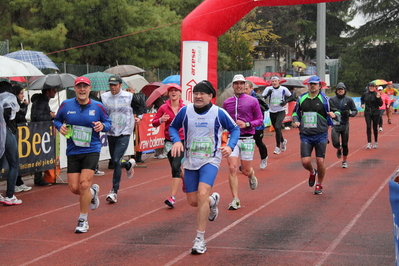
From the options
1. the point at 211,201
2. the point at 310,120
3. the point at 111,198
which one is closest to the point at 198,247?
the point at 211,201

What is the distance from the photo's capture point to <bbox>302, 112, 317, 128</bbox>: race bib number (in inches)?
433

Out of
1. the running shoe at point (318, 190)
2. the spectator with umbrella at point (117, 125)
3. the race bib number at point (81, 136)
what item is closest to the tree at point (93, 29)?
the spectator with umbrella at point (117, 125)

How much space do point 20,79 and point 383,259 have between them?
1127 cm

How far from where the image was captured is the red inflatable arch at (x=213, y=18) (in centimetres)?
1469

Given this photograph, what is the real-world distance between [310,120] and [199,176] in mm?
4251

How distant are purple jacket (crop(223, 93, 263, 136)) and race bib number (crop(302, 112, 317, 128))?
3.86ft

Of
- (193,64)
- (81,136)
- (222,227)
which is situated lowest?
(222,227)

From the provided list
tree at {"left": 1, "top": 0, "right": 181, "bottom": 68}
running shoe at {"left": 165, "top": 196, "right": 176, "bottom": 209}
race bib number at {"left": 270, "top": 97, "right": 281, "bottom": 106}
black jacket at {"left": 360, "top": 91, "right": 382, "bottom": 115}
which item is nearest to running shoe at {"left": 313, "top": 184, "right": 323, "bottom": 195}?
running shoe at {"left": 165, "top": 196, "right": 176, "bottom": 209}

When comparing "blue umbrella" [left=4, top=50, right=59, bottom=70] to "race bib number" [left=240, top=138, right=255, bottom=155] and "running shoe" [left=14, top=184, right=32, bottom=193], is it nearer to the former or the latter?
"running shoe" [left=14, top=184, right=32, bottom=193]

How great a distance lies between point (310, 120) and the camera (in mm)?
11039

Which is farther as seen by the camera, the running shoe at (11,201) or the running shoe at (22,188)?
the running shoe at (22,188)

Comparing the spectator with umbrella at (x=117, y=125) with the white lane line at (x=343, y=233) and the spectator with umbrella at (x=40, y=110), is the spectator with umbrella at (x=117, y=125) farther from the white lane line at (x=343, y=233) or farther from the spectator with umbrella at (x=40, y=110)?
the white lane line at (x=343, y=233)

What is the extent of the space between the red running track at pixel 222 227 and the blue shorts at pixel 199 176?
722 mm

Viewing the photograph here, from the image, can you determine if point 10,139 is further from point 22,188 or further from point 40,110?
point 40,110
